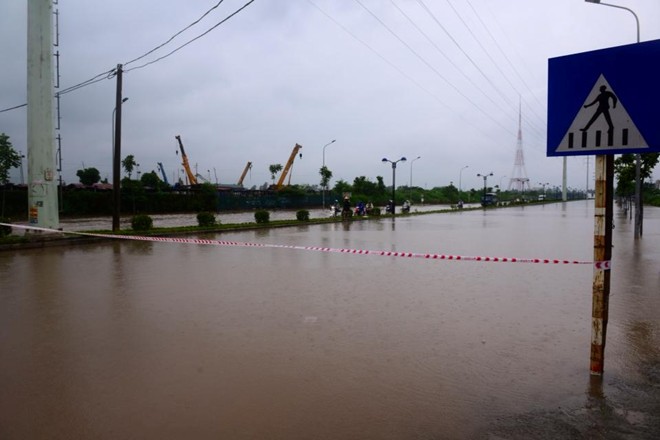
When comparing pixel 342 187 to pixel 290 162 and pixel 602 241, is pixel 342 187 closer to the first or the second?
pixel 290 162

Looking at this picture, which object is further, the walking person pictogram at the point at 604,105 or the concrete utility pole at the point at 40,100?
the concrete utility pole at the point at 40,100

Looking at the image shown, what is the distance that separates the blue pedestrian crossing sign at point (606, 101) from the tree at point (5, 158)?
128 ft

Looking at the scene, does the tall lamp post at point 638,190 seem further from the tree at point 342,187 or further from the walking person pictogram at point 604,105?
the tree at point 342,187

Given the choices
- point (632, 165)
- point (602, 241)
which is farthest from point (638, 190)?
point (602, 241)

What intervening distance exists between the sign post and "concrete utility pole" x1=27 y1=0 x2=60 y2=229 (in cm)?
1686

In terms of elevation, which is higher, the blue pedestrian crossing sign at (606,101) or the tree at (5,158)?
the tree at (5,158)

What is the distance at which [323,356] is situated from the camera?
15.9 ft

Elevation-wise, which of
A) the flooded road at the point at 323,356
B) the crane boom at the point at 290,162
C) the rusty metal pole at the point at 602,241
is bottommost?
the flooded road at the point at 323,356

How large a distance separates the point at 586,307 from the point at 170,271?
7.83 metres

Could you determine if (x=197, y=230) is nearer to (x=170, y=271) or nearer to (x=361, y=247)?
(x=361, y=247)

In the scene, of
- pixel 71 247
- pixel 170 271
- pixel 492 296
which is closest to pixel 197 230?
pixel 71 247

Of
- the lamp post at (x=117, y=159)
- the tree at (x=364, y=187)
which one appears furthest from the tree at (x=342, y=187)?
the lamp post at (x=117, y=159)

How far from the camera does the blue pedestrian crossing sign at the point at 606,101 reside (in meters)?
3.73

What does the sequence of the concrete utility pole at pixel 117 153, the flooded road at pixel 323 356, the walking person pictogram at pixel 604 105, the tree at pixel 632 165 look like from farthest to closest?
the tree at pixel 632 165 → the concrete utility pole at pixel 117 153 → the walking person pictogram at pixel 604 105 → the flooded road at pixel 323 356
